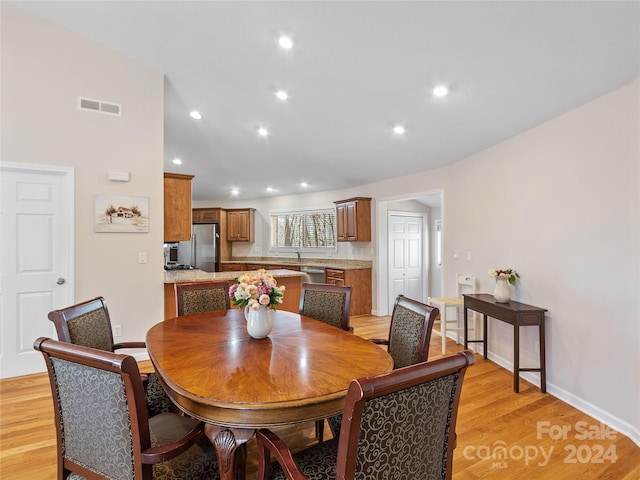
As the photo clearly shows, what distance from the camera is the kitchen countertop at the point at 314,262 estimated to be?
246 inches

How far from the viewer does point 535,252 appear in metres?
3.16

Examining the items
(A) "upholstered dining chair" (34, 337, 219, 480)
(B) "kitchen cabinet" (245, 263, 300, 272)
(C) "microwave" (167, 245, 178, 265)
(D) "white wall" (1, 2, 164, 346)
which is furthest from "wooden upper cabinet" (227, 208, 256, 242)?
(A) "upholstered dining chair" (34, 337, 219, 480)

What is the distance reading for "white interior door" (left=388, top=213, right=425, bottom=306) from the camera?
241 inches

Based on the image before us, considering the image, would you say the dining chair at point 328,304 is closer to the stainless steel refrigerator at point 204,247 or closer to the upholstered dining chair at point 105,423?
the upholstered dining chair at point 105,423

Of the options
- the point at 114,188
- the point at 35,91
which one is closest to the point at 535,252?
the point at 114,188

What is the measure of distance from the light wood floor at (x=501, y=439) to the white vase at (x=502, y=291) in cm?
79

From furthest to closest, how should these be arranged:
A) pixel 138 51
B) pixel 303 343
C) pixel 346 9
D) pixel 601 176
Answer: pixel 138 51 → pixel 601 176 → pixel 346 9 → pixel 303 343

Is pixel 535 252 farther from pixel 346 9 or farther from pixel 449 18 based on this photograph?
pixel 346 9

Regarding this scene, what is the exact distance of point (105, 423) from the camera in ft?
3.91

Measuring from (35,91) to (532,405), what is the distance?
→ 17.3 feet

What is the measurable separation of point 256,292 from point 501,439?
1.92 meters

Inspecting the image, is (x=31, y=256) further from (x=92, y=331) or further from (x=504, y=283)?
(x=504, y=283)

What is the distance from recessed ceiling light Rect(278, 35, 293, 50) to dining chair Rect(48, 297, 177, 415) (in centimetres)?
238

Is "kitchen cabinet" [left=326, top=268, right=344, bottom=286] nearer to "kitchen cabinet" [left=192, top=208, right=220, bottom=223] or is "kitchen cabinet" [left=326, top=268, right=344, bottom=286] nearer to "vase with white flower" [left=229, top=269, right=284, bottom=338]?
"kitchen cabinet" [left=192, top=208, right=220, bottom=223]
